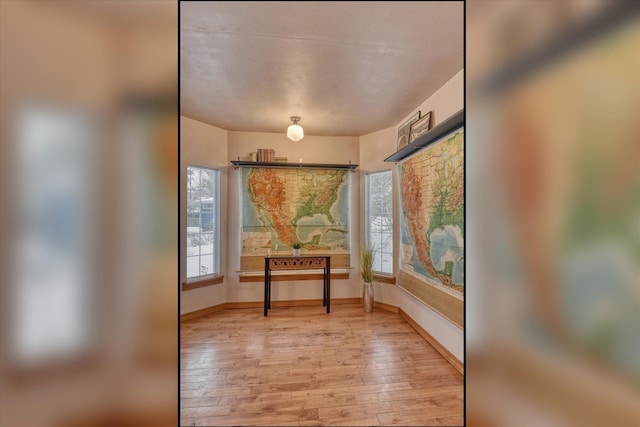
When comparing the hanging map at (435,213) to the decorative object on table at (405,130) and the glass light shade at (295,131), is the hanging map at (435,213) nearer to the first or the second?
the decorative object on table at (405,130)

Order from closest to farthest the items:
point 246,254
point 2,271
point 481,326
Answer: point 2,271 → point 481,326 → point 246,254

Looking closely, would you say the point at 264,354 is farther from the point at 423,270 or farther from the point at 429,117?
the point at 429,117

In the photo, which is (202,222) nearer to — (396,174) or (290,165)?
(290,165)

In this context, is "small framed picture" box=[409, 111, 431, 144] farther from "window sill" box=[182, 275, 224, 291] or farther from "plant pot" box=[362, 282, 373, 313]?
"window sill" box=[182, 275, 224, 291]

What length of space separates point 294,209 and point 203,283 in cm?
164

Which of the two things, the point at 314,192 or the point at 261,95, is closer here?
the point at 261,95

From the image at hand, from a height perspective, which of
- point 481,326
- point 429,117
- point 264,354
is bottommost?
point 264,354

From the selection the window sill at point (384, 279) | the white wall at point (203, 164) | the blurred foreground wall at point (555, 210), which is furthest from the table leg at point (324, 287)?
the blurred foreground wall at point (555, 210)

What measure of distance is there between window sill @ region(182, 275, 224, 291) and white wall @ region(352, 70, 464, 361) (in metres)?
2.24

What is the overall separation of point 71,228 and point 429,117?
2.86m

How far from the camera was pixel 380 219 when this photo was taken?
3.76 m

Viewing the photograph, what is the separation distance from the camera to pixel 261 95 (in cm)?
262

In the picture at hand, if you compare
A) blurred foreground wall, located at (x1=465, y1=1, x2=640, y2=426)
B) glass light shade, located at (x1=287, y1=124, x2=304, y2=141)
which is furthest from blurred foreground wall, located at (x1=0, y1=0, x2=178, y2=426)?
glass light shade, located at (x1=287, y1=124, x2=304, y2=141)

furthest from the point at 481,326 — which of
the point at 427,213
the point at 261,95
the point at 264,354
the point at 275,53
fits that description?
the point at 261,95
